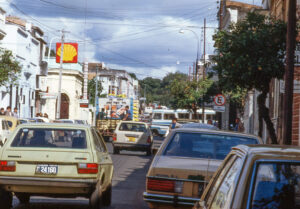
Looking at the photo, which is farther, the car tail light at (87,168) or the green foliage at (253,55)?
the green foliage at (253,55)

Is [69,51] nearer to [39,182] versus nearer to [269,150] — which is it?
[39,182]

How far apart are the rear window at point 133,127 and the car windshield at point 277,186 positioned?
24.9 metres

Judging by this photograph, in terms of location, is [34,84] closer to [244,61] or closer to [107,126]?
[107,126]

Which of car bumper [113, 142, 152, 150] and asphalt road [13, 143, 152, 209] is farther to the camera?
car bumper [113, 142, 152, 150]

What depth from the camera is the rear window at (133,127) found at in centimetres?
2922

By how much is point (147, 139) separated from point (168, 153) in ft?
63.6

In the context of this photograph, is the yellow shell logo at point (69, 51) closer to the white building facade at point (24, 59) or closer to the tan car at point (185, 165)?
the white building facade at point (24, 59)

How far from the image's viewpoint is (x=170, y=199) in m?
8.43

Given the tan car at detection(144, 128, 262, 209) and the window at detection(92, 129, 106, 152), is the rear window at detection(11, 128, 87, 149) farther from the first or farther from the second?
the tan car at detection(144, 128, 262, 209)

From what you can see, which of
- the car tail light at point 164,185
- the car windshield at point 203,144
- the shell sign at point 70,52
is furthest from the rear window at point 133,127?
the shell sign at point 70,52

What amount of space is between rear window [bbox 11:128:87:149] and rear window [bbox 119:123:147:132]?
18669 millimetres

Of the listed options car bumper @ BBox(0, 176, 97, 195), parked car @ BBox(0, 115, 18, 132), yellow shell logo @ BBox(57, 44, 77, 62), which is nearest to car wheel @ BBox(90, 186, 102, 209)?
car bumper @ BBox(0, 176, 97, 195)

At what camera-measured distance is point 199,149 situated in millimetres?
9602

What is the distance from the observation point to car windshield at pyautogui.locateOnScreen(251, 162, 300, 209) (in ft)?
13.7
